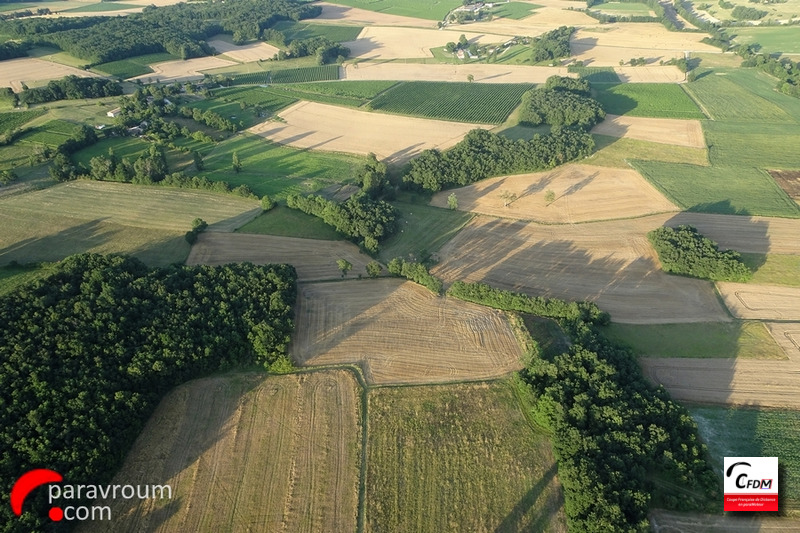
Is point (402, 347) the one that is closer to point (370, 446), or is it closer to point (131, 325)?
point (370, 446)

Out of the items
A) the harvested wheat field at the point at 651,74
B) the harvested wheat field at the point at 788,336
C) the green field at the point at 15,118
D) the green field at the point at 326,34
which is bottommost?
the harvested wheat field at the point at 788,336

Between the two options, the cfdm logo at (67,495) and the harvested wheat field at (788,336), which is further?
the harvested wheat field at (788,336)

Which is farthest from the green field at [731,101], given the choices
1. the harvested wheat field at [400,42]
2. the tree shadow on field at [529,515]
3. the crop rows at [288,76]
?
the tree shadow on field at [529,515]

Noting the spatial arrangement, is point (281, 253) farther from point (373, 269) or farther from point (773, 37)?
point (773, 37)

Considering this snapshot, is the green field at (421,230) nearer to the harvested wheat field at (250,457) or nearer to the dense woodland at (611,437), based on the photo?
the harvested wheat field at (250,457)

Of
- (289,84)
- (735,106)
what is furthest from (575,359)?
(289,84)

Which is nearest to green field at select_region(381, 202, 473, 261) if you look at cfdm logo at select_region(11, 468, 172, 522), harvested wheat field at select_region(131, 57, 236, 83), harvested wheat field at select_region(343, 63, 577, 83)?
cfdm logo at select_region(11, 468, 172, 522)

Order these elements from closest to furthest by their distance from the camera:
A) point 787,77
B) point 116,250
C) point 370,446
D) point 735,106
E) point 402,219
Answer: point 370,446
point 116,250
point 402,219
point 735,106
point 787,77

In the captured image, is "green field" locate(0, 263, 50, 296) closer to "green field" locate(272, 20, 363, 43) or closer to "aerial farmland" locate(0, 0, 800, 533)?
"aerial farmland" locate(0, 0, 800, 533)
